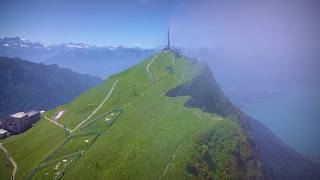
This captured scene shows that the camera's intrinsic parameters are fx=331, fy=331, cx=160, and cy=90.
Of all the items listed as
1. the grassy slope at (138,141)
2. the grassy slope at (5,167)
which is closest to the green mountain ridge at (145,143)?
the grassy slope at (138,141)

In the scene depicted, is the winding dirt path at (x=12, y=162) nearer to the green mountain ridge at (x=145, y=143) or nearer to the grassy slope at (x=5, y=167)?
the grassy slope at (x=5, y=167)

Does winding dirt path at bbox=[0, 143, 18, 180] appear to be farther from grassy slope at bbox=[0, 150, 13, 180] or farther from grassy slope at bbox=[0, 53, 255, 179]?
grassy slope at bbox=[0, 53, 255, 179]

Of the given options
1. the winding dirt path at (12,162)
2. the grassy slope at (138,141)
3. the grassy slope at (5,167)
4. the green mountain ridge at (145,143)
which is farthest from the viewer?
the grassy slope at (5,167)

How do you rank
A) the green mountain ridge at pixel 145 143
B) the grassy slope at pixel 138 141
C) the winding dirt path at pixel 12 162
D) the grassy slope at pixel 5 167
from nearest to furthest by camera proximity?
the grassy slope at pixel 138 141 → the green mountain ridge at pixel 145 143 → the winding dirt path at pixel 12 162 → the grassy slope at pixel 5 167

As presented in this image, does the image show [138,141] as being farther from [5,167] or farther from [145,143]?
[5,167]

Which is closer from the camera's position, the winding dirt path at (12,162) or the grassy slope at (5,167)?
the winding dirt path at (12,162)

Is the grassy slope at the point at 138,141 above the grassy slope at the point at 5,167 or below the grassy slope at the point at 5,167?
above

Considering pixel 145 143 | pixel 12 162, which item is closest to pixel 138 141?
pixel 145 143
